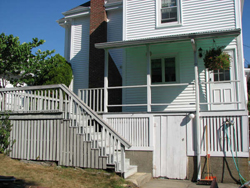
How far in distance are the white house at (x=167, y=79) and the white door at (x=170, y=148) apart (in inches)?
1.2

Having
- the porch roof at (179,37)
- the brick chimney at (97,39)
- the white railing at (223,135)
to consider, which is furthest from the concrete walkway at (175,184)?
the brick chimney at (97,39)

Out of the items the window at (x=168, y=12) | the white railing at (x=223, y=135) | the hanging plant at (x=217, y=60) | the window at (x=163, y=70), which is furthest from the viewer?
the window at (x=168, y=12)

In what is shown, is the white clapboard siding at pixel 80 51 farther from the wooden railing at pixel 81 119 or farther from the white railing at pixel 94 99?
the wooden railing at pixel 81 119

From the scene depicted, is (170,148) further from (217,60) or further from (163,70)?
(163,70)

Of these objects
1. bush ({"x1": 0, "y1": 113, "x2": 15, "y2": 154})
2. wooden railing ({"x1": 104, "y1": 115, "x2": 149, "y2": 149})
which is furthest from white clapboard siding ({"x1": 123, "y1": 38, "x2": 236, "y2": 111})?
bush ({"x1": 0, "y1": 113, "x2": 15, "y2": 154})

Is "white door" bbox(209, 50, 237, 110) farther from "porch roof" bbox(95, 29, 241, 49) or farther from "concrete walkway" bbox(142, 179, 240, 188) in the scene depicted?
"concrete walkway" bbox(142, 179, 240, 188)

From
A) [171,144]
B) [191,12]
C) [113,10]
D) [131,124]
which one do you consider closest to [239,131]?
[171,144]

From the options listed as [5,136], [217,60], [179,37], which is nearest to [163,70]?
[179,37]

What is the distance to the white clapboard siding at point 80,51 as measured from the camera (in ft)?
45.0

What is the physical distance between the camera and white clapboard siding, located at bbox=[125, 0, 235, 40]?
1030 centimetres

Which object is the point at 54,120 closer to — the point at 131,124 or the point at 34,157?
the point at 34,157

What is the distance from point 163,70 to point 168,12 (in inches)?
100

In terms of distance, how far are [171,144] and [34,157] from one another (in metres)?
4.50

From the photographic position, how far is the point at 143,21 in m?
11.5
